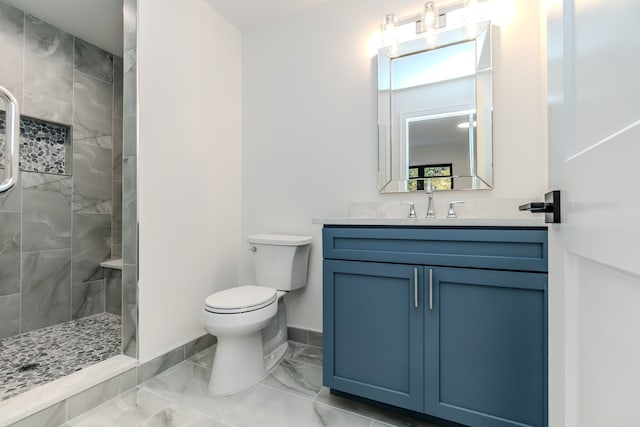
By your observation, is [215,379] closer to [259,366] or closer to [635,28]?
[259,366]

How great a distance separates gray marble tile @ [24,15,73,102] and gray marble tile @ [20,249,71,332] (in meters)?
1.24

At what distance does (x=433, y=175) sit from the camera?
181cm

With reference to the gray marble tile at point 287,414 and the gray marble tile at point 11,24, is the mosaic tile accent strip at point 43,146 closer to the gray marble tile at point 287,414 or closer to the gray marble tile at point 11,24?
the gray marble tile at point 11,24

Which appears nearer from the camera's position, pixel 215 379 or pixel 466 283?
pixel 466 283

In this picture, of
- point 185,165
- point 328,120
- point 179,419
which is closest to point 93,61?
point 185,165

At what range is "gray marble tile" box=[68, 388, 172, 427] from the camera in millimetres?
1344

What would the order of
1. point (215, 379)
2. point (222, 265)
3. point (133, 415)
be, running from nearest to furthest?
1. point (133, 415)
2. point (215, 379)
3. point (222, 265)

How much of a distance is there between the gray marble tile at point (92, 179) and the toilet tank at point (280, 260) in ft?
5.24

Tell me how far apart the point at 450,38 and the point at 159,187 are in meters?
1.87

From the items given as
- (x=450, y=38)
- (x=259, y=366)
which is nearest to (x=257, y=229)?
(x=259, y=366)

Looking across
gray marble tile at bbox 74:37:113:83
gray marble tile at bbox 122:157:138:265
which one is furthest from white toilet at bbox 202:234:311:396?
gray marble tile at bbox 74:37:113:83

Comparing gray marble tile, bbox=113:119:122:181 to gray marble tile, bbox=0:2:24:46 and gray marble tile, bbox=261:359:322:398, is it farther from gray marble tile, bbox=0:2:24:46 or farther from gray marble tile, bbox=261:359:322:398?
gray marble tile, bbox=261:359:322:398

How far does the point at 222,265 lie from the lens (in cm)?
227

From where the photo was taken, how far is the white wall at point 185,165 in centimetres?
173
